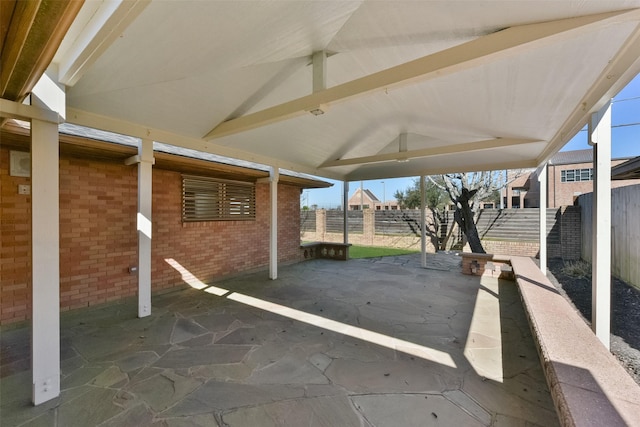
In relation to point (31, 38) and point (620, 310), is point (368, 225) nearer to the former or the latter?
point (620, 310)

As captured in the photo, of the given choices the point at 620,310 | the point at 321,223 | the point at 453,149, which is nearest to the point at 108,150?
the point at 453,149

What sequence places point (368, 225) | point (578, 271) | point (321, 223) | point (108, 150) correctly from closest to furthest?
point (108, 150) → point (578, 271) → point (368, 225) → point (321, 223)

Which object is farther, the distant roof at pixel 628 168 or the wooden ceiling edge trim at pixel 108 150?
the distant roof at pixel 628 168

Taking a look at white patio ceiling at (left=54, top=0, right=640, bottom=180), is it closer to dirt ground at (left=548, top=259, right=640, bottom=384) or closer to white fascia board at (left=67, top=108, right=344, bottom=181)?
white fascia board at (left=67, top=108, right=344, bottom=181)

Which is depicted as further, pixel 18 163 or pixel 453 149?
pixel 453 149

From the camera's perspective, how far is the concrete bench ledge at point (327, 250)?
31.4 ft

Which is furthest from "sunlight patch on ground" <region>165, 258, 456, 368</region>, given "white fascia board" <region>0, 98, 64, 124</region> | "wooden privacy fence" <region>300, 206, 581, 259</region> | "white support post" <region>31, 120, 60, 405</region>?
"wooden privacy fence" <region>300, 206, 581, 259</region>

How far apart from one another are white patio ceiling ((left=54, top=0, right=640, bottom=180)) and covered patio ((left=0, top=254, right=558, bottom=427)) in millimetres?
2808

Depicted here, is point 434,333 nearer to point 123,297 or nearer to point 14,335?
point 123,297

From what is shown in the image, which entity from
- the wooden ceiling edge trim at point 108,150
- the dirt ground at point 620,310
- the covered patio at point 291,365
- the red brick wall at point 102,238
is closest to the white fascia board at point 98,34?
the wooden ceiling edge trim at point 108,150

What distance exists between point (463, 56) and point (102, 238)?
5.78 meters

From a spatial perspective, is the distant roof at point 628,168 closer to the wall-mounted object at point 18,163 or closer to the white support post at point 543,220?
the white support post at point 543,220

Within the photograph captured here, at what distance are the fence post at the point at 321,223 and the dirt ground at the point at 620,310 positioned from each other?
33.1 feet

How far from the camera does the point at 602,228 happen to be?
2891 mm
